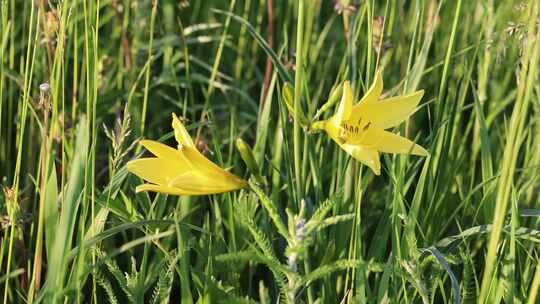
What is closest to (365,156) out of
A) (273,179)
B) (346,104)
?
(346,104)

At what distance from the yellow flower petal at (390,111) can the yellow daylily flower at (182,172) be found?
12.3 inches

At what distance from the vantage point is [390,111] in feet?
5.05

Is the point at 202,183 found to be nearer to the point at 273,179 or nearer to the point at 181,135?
the point at 181,135

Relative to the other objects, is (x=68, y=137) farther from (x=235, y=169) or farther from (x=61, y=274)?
(x=61, y=274)

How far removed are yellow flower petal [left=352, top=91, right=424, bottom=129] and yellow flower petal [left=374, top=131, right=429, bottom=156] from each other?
2 cm

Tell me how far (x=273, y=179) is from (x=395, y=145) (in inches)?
19.0

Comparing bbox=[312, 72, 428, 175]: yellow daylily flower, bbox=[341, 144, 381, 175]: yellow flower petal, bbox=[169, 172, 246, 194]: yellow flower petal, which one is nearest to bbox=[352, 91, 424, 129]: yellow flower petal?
bbox=[312, 72, 428, 175]: yellow daylily flower

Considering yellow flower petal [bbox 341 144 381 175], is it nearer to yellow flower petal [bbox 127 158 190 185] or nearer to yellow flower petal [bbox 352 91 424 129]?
yellow flower petal [bbox 352 91 424 129]

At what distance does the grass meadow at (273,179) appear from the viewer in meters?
1.35

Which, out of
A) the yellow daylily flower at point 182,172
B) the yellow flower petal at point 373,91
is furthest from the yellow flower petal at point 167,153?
the yellow flower petal at point 373,91

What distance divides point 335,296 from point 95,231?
56 centimetres

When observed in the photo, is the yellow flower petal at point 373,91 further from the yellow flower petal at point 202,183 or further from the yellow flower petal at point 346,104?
the yellow flower petal at point 202,183

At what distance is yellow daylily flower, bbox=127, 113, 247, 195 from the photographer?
4.43 feet

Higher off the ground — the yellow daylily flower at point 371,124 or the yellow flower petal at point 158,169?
the yellow daylily flower at point 371,124
